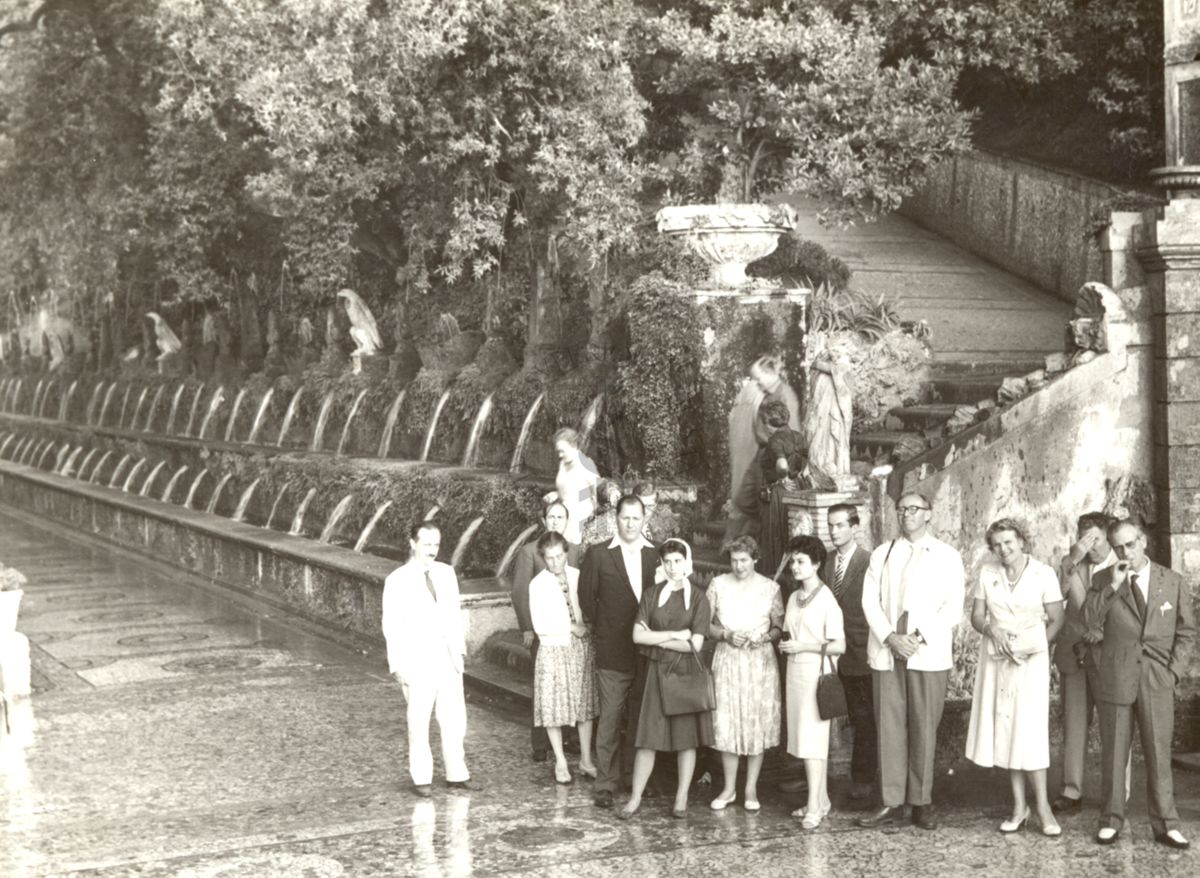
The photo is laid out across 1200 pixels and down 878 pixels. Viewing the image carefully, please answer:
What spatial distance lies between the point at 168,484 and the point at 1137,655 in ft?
62.5

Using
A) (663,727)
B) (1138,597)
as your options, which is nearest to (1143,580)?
(1138,597)

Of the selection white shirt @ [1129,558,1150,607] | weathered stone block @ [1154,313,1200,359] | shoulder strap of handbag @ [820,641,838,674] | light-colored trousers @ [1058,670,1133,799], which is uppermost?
weathered stone block @ [1154,313,1200,359]

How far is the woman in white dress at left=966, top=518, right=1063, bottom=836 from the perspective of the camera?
8.72 meters

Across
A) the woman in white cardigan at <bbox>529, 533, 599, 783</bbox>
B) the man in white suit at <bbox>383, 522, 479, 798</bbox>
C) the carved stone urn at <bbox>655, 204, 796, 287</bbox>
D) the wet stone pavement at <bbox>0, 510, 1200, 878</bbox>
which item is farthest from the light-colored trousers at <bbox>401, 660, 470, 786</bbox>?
the carved stone urn at <bbox>655, 204, 796, 287</bbox>

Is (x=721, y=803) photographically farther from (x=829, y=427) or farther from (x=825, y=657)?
(x=829, y=427)

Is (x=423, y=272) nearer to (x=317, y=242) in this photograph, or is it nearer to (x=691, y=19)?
(x=317, y=242)

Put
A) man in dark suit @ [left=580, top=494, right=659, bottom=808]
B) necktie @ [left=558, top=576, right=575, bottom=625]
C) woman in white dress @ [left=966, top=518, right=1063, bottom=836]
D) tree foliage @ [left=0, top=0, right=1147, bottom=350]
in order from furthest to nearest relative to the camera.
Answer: tree foliage @ [left=0, top=0, right=1147, bottom=350] < necktie @ [left=558, top=576, right=575, bottom=625] < man in dark suit @ [left=580, top=494, right=659, bottom=808] < woman in white dress @ [left=966, top=518, right=1063, bottom=836]

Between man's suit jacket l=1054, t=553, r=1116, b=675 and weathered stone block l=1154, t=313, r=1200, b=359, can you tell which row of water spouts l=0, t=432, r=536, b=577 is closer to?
man's suit jacket l=1054, t=553, r=1116, b=675

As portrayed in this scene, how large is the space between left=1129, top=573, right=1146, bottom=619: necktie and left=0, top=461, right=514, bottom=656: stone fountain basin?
5739 mm

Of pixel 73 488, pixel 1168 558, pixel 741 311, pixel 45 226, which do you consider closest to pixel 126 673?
pixel 741 311

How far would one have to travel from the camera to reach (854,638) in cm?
936

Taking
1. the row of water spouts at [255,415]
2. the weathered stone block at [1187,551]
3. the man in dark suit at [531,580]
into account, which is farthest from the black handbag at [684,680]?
the row of water spouts at [255,415]

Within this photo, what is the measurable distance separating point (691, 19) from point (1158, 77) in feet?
18.2

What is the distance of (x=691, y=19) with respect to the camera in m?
19.6
